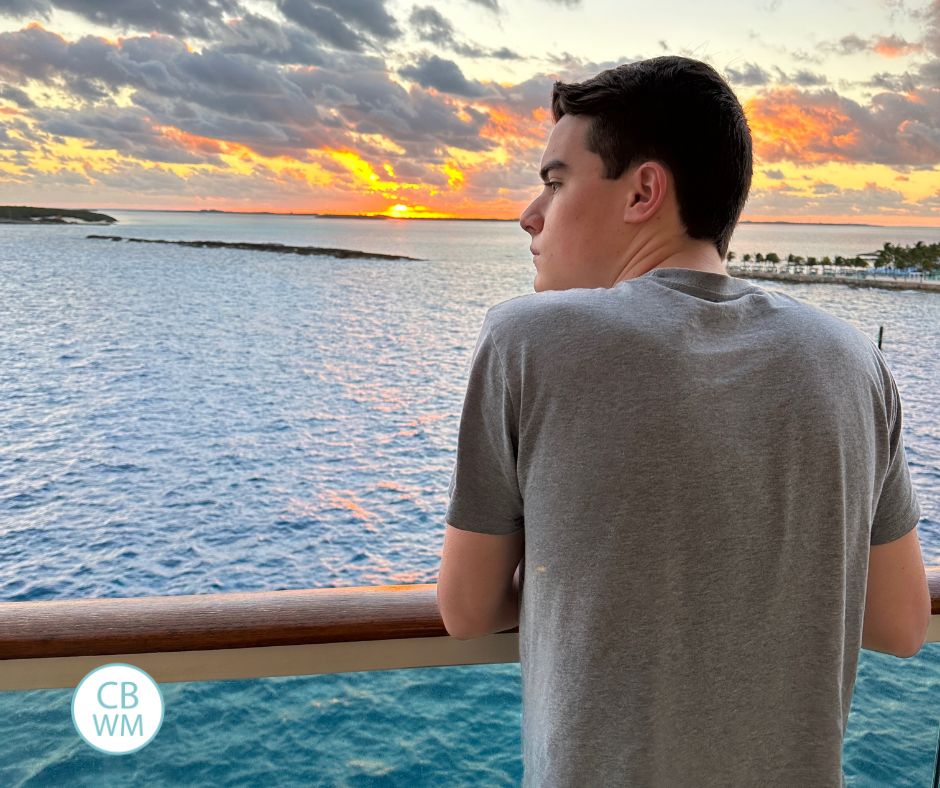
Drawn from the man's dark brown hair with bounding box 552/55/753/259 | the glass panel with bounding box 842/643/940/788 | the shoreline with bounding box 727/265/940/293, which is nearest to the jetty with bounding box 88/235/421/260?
the shoreline with bounding box 727/265/940/293

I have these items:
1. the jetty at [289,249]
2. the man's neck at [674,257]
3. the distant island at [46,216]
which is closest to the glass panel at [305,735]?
the man's neck at [674,257]

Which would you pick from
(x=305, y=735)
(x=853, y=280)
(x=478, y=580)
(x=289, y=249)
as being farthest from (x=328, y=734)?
(x=289, y=249)

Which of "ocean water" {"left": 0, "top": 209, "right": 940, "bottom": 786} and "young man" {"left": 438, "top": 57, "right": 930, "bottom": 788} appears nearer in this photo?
"young man" {"left": 438, "top": 57, "right": 930, "bottom": 788}

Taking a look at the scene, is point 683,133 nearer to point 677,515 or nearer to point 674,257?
point 674,257

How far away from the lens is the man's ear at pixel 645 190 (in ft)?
2.47

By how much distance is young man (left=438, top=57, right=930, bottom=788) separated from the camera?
0.61 m

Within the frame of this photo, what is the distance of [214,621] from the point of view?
89cm

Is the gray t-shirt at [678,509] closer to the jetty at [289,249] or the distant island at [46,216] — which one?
the jetty at [289,249]

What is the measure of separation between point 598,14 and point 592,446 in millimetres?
56972

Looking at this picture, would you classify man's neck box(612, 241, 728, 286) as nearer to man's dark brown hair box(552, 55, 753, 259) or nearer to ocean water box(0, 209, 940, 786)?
man's dark brown hair box(552, 55, 753, 259)

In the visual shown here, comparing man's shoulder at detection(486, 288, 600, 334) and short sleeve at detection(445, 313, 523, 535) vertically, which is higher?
man's shoulder at detection(486, 288, 600, 334)

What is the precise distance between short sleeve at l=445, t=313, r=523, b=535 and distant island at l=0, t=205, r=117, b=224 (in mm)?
79735

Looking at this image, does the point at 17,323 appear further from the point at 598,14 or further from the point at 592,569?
the point at 592,569

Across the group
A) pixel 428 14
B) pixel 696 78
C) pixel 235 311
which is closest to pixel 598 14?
pixel 428 14
